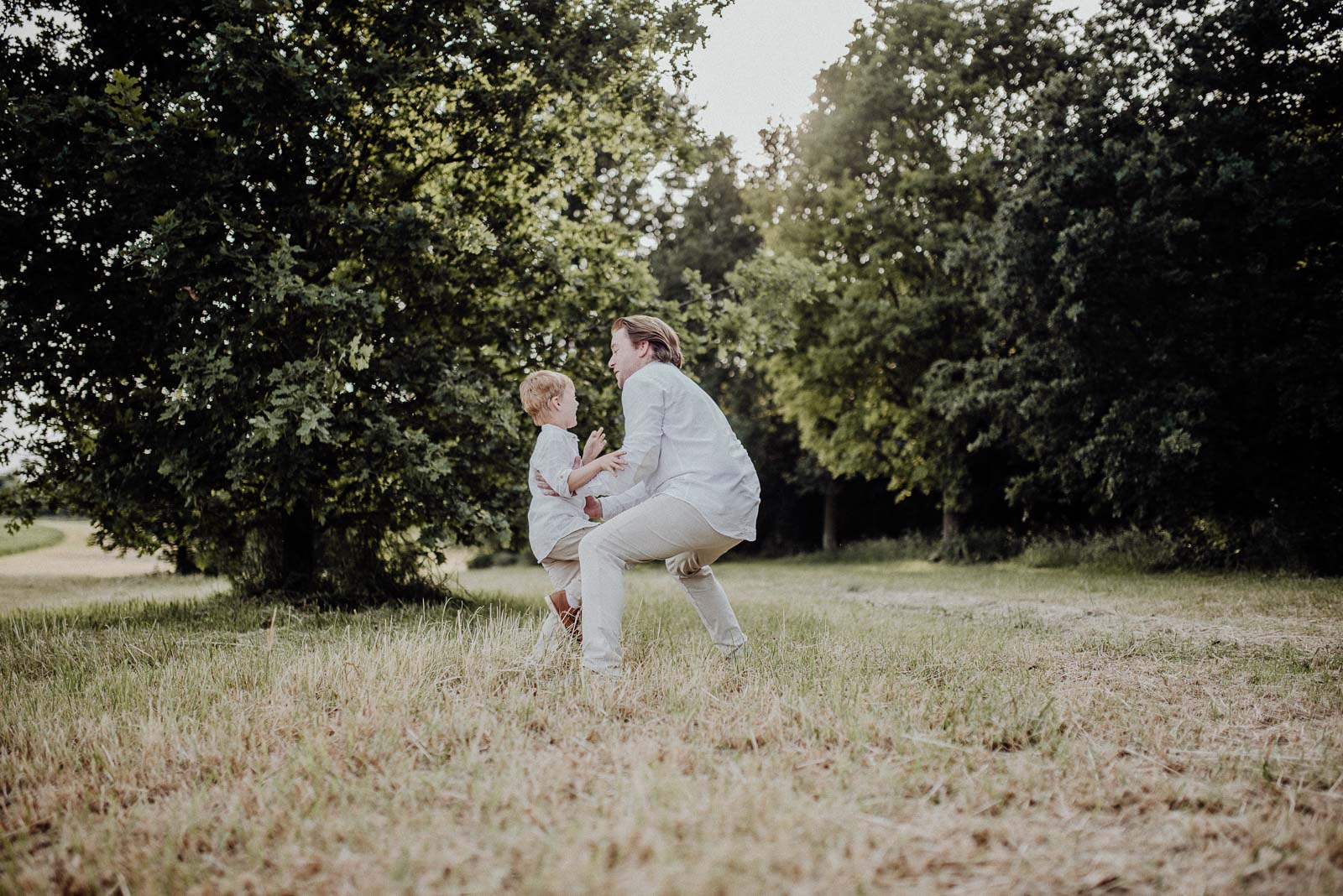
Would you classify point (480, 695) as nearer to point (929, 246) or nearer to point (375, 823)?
point (375, 823)

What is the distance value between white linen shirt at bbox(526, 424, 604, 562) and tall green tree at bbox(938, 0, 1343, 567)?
442 inches

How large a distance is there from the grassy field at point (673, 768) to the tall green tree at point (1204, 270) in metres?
8.79

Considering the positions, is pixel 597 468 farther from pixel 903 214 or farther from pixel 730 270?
pixel 730 270

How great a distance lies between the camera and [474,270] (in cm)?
907

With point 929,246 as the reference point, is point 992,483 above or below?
below

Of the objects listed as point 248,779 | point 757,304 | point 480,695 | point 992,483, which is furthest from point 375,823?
point 992,483

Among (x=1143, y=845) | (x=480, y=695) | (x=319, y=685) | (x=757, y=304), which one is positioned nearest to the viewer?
(x=1143, y=845)

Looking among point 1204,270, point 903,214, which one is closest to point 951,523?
point 903,214

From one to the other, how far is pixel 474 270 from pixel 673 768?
293 inches

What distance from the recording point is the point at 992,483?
2303 cm

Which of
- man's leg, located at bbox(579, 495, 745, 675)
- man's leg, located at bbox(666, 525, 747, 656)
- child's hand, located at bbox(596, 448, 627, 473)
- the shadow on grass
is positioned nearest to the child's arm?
child's hand, located at bbox(596, 448, 627, 473)

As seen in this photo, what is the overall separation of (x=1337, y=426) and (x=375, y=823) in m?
14.6

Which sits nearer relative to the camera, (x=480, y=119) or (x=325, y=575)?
(x=480, y=119)

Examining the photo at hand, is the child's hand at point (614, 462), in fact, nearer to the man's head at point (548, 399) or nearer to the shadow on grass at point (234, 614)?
the man's head at point (548, 399)
